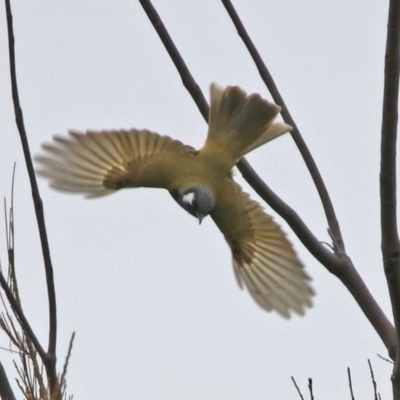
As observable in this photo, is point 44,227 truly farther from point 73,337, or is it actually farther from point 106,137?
point 106,137

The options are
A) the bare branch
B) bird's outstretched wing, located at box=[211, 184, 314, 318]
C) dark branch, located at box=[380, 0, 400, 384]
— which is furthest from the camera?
bird's outstretched wing, located at box=[211, 184, 314, 318]

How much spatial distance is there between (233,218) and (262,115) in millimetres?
569

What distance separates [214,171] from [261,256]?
1.83 ft

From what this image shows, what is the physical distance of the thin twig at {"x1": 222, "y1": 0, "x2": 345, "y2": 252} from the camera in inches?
130

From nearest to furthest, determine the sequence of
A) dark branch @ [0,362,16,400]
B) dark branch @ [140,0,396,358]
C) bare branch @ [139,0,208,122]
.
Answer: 1. dark branch @ [0,362,16,400]
2. dark branch @ [140,0,396,358]
3. bare branch @ [139,0,208,122]

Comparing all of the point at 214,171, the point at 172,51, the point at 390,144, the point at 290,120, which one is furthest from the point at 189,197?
the point at 390,144

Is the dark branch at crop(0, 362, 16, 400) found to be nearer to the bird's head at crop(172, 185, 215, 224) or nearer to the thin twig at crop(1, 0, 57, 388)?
the thin twig at crop(1, 0, 57, 388)

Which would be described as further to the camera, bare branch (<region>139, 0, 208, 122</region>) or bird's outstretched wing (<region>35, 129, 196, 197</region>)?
bird's outstretched wing (<region>35, 129, 196, 197</region>)

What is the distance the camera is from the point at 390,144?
2.70 meters

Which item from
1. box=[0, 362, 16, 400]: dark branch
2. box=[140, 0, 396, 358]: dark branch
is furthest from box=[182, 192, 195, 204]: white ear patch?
box=[0, 362, 16, 400]: dark branch

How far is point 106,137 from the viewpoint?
4371mm

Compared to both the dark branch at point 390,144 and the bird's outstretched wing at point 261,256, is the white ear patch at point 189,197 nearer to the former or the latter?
the bird's outstretched wing at point 261,256

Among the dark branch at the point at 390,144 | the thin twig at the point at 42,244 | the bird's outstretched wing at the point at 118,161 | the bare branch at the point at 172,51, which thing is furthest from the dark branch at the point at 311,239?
the bird's outstretched wing at the point at 118,161

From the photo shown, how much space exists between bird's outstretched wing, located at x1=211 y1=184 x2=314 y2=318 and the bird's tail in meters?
0.22
